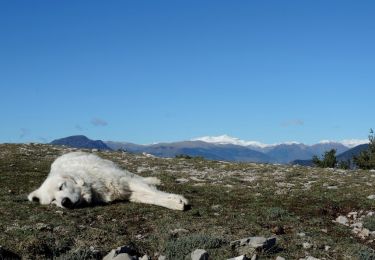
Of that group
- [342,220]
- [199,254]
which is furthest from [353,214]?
[199,254]

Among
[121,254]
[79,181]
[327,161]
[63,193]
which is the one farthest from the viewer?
[327,161]

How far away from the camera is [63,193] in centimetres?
1440

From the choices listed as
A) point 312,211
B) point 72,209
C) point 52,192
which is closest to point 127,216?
point 72,209

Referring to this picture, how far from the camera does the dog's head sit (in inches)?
563

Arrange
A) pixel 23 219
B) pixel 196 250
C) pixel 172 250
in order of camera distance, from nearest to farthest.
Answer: pixel 196 250 → pixel 172 250 → pixel 23 219

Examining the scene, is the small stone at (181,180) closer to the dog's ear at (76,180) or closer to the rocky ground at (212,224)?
the rocky ground at (212,224)

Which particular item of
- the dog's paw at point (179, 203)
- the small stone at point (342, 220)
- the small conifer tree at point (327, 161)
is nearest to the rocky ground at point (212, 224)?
the small stone at point (342, 220)

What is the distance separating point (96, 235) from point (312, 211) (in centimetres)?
Answer: 660

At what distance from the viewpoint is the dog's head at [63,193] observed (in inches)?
563

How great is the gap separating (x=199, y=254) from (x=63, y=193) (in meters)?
6.19

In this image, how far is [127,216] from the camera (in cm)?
1347

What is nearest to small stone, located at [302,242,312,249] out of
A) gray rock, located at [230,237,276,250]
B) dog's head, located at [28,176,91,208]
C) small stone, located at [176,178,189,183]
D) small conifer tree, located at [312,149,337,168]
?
gray rock, located at [230,237,276,250]

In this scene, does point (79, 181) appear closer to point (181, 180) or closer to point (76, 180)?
point (76, 180)

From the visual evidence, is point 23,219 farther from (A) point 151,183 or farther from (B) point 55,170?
(A) point 151,183
